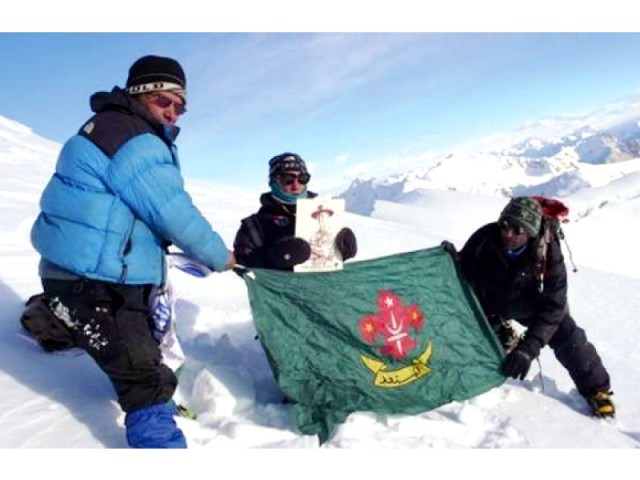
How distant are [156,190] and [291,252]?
4.83ft

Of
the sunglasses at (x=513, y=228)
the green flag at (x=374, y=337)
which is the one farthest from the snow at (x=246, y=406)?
the sunglasses at (x=513, y=228)

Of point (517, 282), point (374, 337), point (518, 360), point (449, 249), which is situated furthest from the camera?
point (517, 282)

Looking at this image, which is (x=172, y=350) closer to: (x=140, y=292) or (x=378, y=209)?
(x=140, y=292)

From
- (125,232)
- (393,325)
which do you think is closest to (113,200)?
(125,232)

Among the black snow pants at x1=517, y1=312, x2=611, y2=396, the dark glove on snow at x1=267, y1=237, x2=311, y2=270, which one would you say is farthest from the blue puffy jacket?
the black snow pants at x1=517, y1=312, x2=611, y2=396

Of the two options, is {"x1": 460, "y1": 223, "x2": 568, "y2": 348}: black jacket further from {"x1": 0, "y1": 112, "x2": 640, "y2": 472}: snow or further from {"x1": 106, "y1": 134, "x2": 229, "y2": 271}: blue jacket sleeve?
{"x1": 106, "y1": 134, "x2": 229, "y2": 271}: blue jacket sleeve

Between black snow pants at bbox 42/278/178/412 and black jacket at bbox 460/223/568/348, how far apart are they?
282 cm

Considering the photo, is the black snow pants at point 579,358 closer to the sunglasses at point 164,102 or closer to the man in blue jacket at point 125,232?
the man in blue jacket at point 125,232

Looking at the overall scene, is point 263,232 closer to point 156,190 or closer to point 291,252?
point 291,252

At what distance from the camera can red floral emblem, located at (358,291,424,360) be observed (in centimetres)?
398

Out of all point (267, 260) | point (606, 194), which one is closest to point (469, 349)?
point (267, 260)

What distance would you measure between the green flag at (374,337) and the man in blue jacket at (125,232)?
913 millimetres

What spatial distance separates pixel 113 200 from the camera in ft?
9.29

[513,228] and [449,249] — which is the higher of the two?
[513,228]
